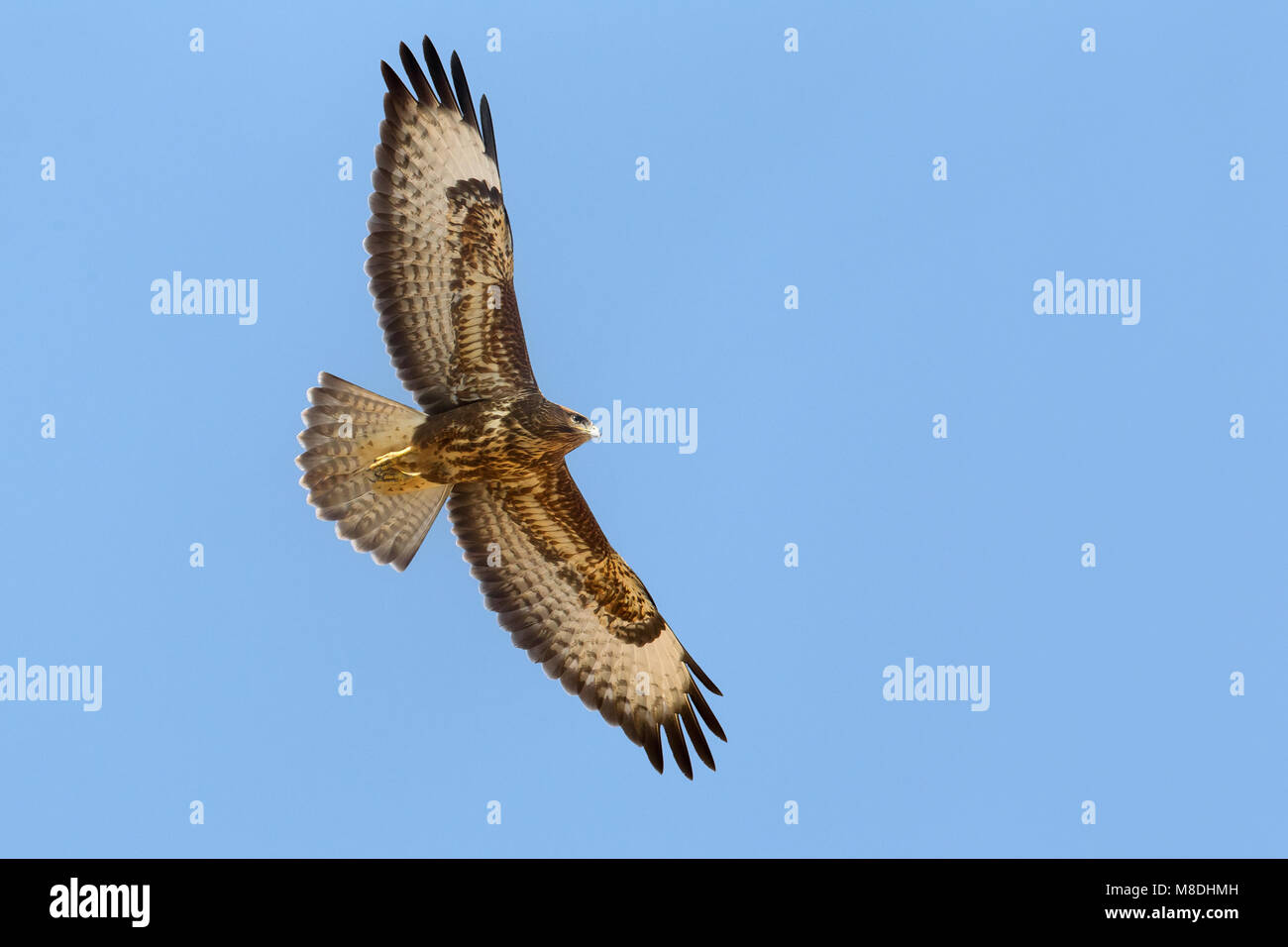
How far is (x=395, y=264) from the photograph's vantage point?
9977 mm

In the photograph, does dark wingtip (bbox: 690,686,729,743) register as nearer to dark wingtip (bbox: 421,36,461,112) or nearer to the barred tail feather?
the barred tail feather

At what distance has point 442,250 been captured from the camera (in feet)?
32.9

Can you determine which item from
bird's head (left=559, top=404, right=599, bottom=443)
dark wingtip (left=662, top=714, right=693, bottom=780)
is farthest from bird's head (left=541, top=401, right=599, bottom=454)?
dark wingtip (left=662, top=714, right=693, bottom=780)

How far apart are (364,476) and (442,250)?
63.0 inches

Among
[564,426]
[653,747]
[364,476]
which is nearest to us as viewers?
[564,426]

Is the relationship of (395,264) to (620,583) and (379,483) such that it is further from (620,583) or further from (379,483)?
(620,583)

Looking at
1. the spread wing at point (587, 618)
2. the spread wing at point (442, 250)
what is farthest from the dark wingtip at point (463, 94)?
the spread wing at point (587, 618)

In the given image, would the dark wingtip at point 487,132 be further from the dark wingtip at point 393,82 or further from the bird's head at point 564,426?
the bird's head at point 564,426

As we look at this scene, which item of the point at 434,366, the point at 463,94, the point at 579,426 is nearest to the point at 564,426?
the point at 579,426

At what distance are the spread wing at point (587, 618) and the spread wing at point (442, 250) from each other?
1.06 m

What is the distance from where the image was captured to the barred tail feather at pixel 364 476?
10062 millimetres

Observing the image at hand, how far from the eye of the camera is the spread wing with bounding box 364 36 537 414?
10.0 metres

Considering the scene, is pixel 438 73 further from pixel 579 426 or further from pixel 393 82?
pixel 579 426
